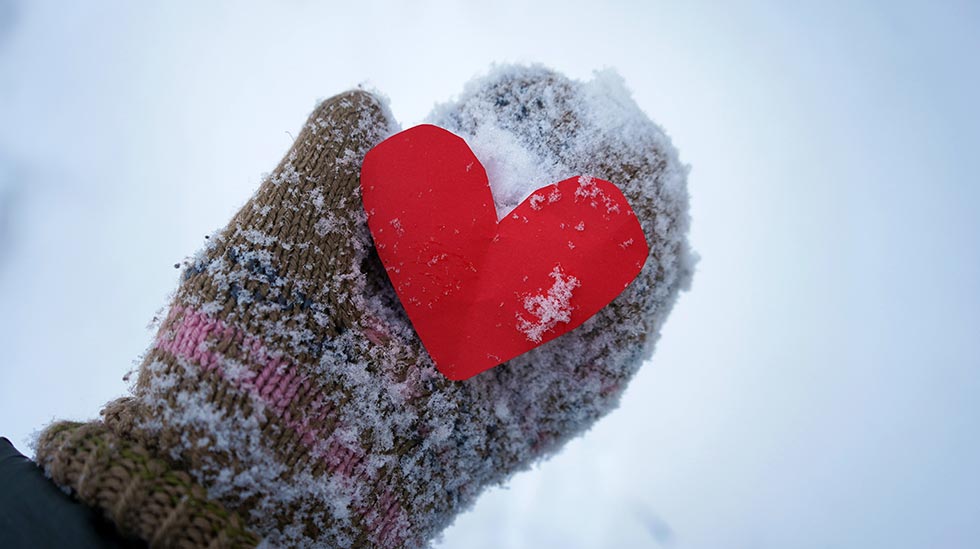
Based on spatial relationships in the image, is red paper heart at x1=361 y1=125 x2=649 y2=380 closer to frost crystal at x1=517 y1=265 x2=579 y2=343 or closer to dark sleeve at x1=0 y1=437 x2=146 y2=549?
frost crystal at x1=517 y1=265 x2=579 y2=343

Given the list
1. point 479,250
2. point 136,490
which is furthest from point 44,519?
point 479,250

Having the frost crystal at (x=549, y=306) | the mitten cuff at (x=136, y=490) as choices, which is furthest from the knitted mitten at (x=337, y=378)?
the frost crystal at (x=549, y=306)

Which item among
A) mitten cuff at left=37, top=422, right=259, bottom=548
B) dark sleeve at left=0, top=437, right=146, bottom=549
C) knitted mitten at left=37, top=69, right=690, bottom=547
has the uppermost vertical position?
knitted mitten at left=37, top=69, right=690, bottom=547

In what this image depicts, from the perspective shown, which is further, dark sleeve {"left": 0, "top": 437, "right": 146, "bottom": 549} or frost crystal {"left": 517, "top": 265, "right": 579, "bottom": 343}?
frost crystal {"left": 517, "top": 265, "right": 579, "bottom": 343}

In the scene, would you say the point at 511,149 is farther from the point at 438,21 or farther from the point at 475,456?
the point at 438,21

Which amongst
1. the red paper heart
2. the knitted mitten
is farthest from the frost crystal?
the knitted mitten

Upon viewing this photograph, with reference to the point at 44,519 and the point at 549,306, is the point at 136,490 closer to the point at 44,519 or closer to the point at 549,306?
the point at 44,519

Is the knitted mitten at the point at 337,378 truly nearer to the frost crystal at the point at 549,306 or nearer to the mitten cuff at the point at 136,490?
the mitten cuff at the point at 136,490
